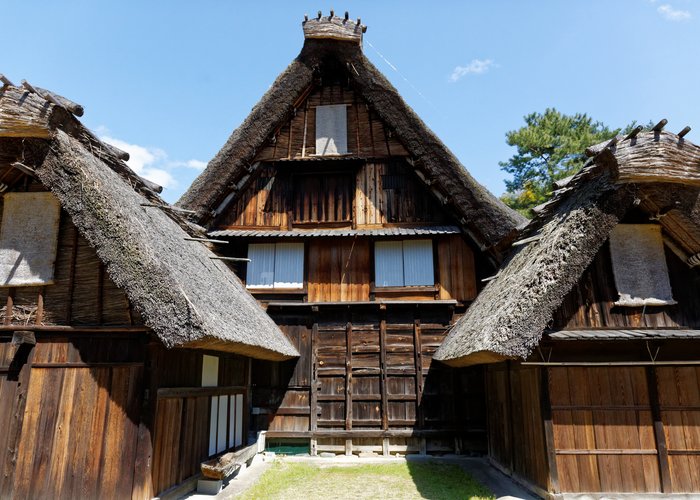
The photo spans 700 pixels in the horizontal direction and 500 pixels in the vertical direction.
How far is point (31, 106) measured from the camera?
5910mm

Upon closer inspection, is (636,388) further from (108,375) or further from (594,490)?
(108,375)

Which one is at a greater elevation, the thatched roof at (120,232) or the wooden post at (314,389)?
the thatched roof at (120,232)

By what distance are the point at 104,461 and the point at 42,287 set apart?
2.64 metres

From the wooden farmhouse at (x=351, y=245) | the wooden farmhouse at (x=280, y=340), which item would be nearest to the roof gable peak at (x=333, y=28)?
the wooden farmhouse at (x=351, y=245)

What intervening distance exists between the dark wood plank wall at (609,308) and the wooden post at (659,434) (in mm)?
807

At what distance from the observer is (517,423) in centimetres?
759

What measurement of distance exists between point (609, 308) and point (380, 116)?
7.18 m

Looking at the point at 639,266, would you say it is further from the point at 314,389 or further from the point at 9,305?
the point at 9,305

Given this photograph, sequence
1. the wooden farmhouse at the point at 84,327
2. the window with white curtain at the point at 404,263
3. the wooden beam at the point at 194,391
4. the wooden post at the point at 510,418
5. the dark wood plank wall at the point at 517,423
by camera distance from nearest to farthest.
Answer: the wooden farmhouse at the point at 84,327, the wooden beam at the point at 194,391, the dark wood plank wall at the point at 517,423, the wooden post at the point at 510,418, the window with white curtain at the point at 404,263

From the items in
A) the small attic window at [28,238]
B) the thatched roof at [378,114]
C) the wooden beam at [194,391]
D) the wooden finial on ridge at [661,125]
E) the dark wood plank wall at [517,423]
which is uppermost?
the thatched roof at [378,114]

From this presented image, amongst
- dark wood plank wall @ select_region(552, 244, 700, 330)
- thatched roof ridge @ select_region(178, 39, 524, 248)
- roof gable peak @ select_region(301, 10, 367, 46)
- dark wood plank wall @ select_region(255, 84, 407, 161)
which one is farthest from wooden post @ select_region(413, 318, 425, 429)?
roof gable peak @ select_region(301, 10, 367, 46)

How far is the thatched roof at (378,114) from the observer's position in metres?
10.4

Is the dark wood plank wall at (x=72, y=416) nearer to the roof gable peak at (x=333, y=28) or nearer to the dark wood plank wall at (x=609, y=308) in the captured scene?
the dark wood plank wall at (x=609, y=308)

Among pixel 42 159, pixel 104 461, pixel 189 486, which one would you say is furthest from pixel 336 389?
pixel 42 159
